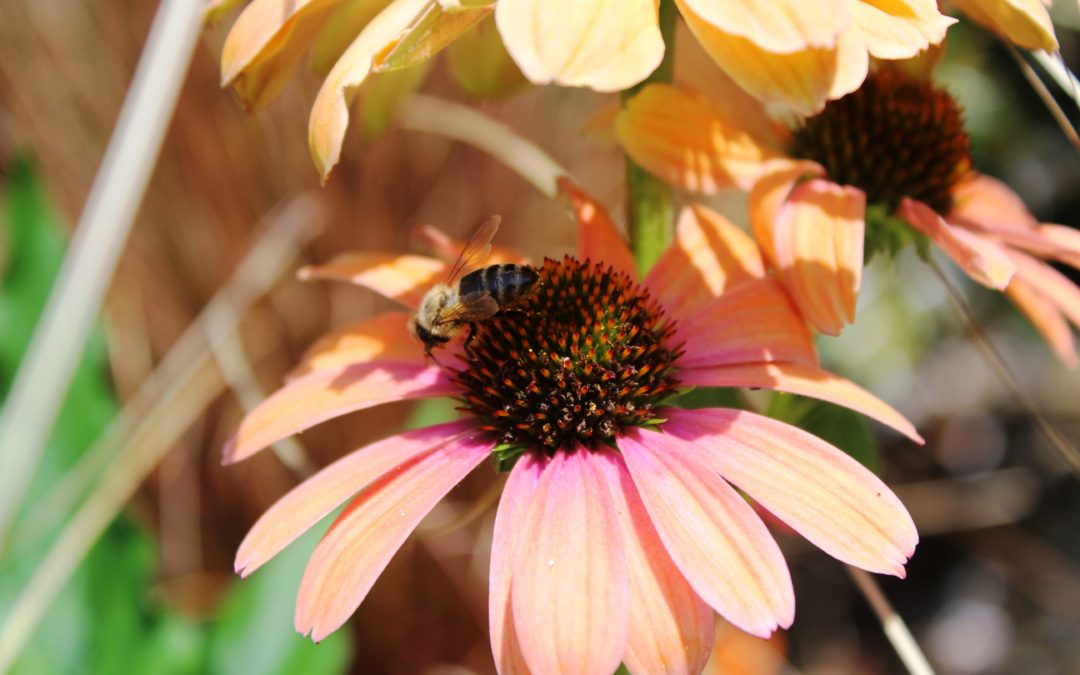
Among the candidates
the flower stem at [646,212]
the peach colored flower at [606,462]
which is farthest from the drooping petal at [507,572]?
the flower stem at [646,212]

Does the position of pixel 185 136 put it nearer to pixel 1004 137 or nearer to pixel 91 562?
pixel 91 562

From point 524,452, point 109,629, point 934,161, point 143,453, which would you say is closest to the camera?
point 524,452

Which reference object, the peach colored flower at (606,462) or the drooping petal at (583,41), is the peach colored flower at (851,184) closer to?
the peach colored flower at (606,462)

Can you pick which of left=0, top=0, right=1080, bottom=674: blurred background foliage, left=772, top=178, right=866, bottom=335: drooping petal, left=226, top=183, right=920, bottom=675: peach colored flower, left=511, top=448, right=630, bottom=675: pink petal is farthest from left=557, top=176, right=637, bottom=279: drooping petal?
left=0, top=0, right=1080, bottom=674: blurred background foliage

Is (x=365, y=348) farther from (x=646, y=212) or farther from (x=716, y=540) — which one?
(x=716, y=540)

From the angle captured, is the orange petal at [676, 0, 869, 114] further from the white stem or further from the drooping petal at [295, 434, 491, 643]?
the white stem

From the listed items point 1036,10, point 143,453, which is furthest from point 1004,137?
point 143,453
